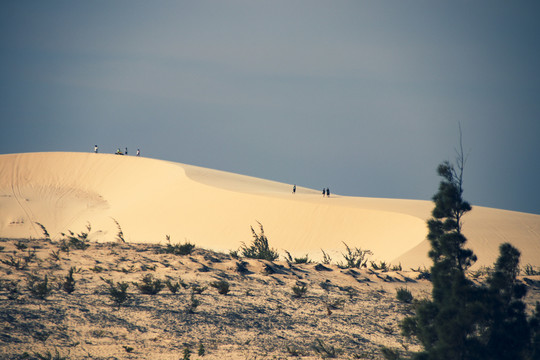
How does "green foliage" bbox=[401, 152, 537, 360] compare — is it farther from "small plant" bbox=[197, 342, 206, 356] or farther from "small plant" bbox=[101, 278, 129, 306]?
"small plant" bbox=[101, 278, 129, 306]

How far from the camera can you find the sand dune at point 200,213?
30.3 m

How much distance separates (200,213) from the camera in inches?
1516

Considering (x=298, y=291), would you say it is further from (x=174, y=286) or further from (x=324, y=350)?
(x=324, y=350)

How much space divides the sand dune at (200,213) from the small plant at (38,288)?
59.1ft

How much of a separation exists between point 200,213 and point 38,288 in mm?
28203

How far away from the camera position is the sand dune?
99.3 feet

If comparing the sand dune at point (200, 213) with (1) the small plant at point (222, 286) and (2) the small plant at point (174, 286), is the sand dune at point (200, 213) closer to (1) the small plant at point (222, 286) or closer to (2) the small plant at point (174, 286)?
(1) the small plant at point (222, 286)

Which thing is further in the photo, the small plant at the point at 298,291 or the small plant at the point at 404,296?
the small plant at the point at 404,296

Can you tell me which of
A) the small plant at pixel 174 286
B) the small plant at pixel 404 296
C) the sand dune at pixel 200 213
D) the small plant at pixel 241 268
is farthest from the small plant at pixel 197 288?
the sand dune at pixel 200 213

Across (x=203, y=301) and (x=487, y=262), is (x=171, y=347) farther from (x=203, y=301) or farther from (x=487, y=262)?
(x=487, y=262)

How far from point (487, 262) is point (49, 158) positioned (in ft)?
137

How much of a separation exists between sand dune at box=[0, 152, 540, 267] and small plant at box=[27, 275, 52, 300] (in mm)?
18006

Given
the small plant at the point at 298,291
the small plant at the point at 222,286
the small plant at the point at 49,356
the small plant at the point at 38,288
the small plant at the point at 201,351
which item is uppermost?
the small plant at the point at 298,291

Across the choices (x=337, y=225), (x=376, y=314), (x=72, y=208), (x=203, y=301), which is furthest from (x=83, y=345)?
(x=72, y=208)
